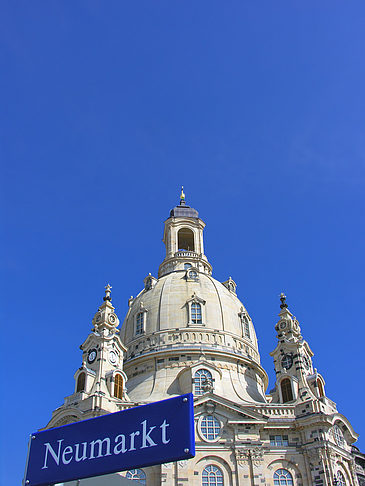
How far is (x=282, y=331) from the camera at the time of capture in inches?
2128

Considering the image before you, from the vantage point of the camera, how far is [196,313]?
2170 inches

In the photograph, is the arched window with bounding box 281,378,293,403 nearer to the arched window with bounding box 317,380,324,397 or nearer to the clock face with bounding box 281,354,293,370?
the clock face with bounding box 281,354,293,370

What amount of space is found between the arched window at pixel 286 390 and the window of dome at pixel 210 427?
8.81m

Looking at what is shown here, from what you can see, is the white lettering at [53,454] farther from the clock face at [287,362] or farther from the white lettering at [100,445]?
the clock face at [287,362]

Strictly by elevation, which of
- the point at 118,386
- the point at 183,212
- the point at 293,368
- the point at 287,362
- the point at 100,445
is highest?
the point at 183,212

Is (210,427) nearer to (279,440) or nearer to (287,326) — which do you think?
(279,440)

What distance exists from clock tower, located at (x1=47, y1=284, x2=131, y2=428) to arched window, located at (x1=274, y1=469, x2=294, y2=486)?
13925mm

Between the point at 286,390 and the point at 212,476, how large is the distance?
39.9 ft

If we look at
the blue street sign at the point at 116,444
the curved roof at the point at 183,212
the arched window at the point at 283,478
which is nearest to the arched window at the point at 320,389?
the arched window at the point at 283,478

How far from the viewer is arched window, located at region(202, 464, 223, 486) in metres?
39.5

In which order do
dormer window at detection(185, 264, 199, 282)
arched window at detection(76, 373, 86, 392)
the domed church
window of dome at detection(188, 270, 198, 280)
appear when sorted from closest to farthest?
1. the domed church
2. arched window at detection(76, 373, 86, 392)
3. dormer window at detection(185, 264, 199, 282)
4. window of dome at detection(188, 270, 198, 280)

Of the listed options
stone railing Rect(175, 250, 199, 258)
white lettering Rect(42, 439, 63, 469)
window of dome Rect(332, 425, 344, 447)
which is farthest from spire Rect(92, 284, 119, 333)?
white lettering Rect(42, 439, 63, 469)

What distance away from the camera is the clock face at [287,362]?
50344mm

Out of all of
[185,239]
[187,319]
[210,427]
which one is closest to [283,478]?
[210,427]
